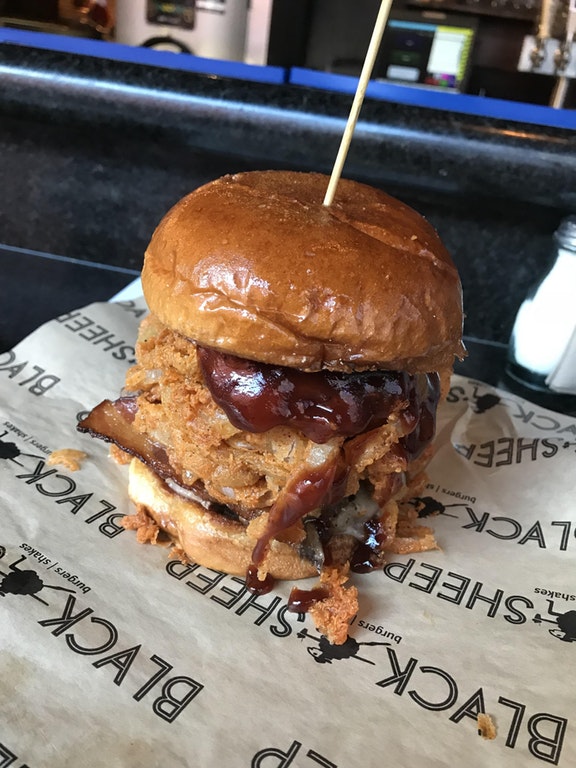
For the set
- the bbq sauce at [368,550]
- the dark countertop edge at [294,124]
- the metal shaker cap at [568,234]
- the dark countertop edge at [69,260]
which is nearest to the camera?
the bbq sauce at [368,550]

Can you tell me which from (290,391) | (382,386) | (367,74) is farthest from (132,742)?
(367,74)

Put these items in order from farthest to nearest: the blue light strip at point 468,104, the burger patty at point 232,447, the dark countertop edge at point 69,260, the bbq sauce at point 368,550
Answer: the dark countertop edge at point 69,260, the blue light strip at point 468,104, the bbq sauce at point 368,550, the burger patty at point 232,447

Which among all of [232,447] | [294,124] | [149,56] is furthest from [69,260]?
[232,447]

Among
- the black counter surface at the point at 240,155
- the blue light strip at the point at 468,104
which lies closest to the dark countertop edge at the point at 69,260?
the black counter surface at the point at 240,155

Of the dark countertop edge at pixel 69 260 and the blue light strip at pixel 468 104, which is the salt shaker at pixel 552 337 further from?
the dark countertop edge at pixel 69 260

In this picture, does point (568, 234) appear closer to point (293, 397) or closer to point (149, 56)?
point (293, 397)

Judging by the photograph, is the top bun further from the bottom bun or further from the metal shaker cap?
the metal shaker cap
